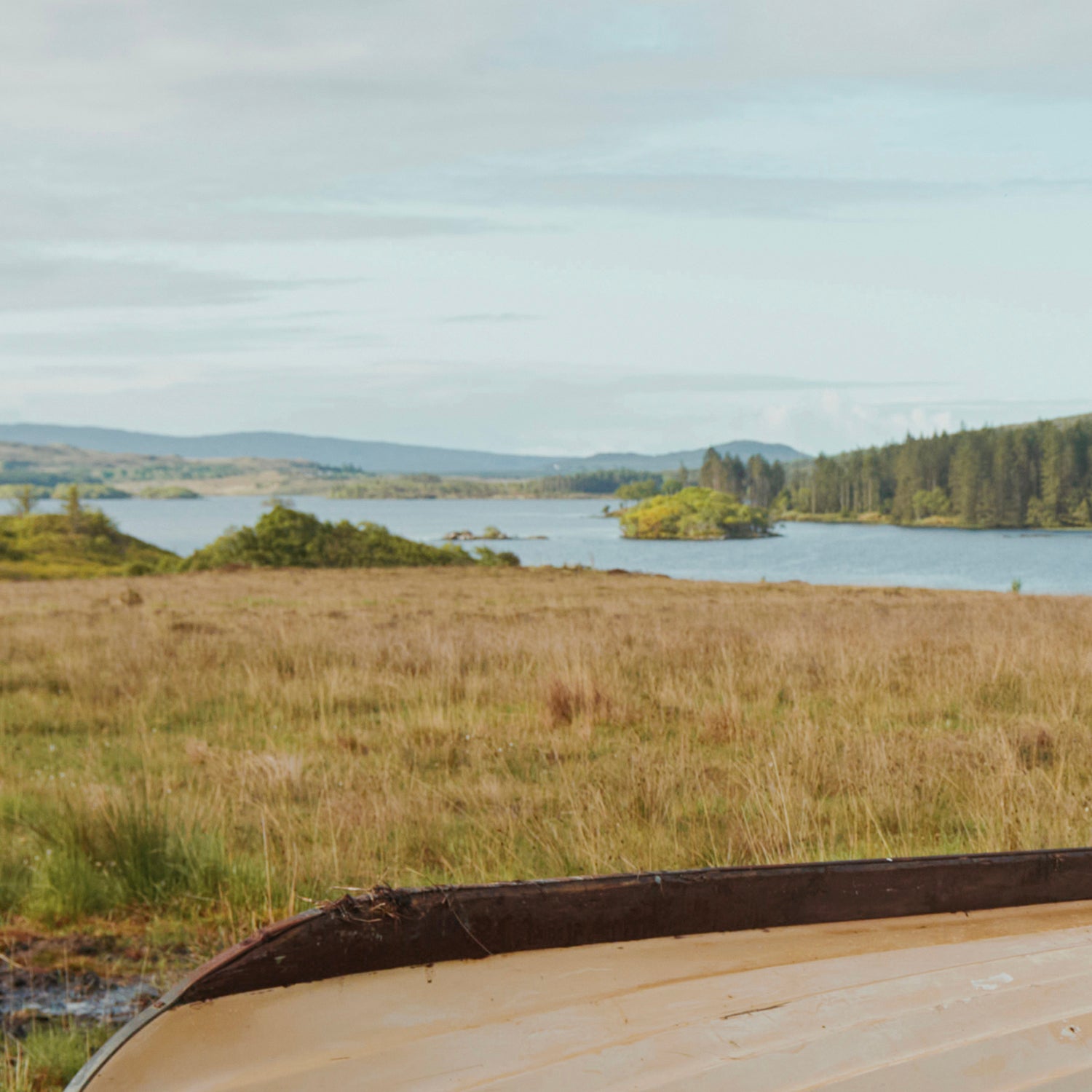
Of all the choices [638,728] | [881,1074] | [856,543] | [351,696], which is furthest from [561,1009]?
[856,543]

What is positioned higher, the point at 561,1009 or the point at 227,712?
the point at 561,1009

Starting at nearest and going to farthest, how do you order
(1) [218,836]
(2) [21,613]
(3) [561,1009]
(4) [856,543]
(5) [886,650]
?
(3) [561,1009] < (1) [218,836] < (5) [886,650] < (2) [21,613] < (4) [856,543]

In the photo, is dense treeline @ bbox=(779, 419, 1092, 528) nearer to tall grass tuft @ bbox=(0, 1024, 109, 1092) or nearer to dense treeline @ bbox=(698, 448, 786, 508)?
dense treeline @ bbox=(698, 448, 786, 508)

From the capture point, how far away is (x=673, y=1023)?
1814mm

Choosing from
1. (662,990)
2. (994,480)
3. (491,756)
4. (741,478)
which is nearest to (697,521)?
(994,480)

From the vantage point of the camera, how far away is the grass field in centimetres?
404

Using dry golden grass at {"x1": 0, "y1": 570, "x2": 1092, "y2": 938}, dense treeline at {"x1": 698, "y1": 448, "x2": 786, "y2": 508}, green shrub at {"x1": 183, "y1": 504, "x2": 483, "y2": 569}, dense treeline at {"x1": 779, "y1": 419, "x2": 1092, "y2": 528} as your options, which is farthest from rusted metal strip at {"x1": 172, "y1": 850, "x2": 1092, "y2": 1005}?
dense treeline at {"x1": 698, "y1": 448, "x2": 786, "y2": 508}

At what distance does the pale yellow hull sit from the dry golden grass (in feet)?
5.14

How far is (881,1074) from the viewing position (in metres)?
1.63

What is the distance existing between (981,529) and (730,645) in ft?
390

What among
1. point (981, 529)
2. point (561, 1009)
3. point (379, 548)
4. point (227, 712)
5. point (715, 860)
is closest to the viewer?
point (561, 1009)

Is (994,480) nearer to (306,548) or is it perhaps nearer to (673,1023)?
(306,548)

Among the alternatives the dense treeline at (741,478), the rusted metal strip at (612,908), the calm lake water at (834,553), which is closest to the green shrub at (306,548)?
the calm lake water at (834,553)

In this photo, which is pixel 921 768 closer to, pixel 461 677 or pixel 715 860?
pixel 715 860
